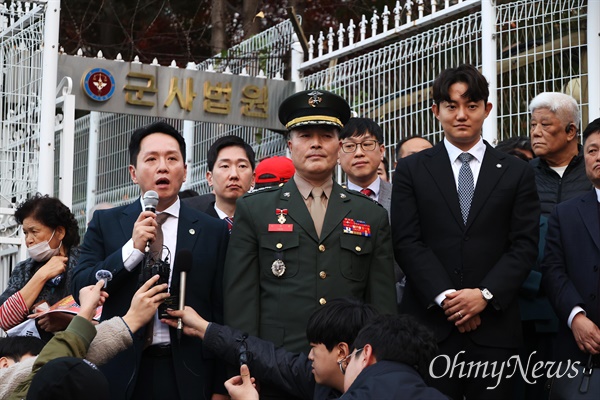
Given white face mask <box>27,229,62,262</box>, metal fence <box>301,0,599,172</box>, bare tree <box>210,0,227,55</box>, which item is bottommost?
white face mask <box>27,229,62,262</box>

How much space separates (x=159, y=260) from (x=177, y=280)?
23 centimetres

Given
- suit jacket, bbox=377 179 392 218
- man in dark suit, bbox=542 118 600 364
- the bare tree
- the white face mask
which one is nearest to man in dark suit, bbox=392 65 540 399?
man in dark suit, bbox=542 118 600 364

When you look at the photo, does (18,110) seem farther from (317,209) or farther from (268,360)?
(268,360)

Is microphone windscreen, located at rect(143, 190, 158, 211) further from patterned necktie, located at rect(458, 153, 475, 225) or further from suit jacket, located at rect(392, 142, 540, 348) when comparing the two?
patterned necktie, located at rect(458, 153, 475, 225)

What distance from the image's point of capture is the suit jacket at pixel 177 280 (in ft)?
17.7

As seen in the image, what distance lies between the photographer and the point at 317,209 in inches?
227

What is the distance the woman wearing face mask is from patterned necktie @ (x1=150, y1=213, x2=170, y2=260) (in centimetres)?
157

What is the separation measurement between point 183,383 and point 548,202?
2790mm

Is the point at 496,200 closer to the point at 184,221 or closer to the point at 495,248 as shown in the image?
the point at 495,248

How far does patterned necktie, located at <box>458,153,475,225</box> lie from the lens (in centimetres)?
598

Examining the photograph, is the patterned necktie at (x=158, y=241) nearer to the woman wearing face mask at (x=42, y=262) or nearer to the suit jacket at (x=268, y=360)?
the suit jacket at (x=268, y=360)

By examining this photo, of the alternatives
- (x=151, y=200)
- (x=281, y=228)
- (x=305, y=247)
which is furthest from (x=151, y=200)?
(x=305, y=247)

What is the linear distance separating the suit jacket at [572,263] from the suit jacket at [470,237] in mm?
357

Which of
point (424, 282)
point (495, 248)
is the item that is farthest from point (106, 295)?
point (495, 248)
